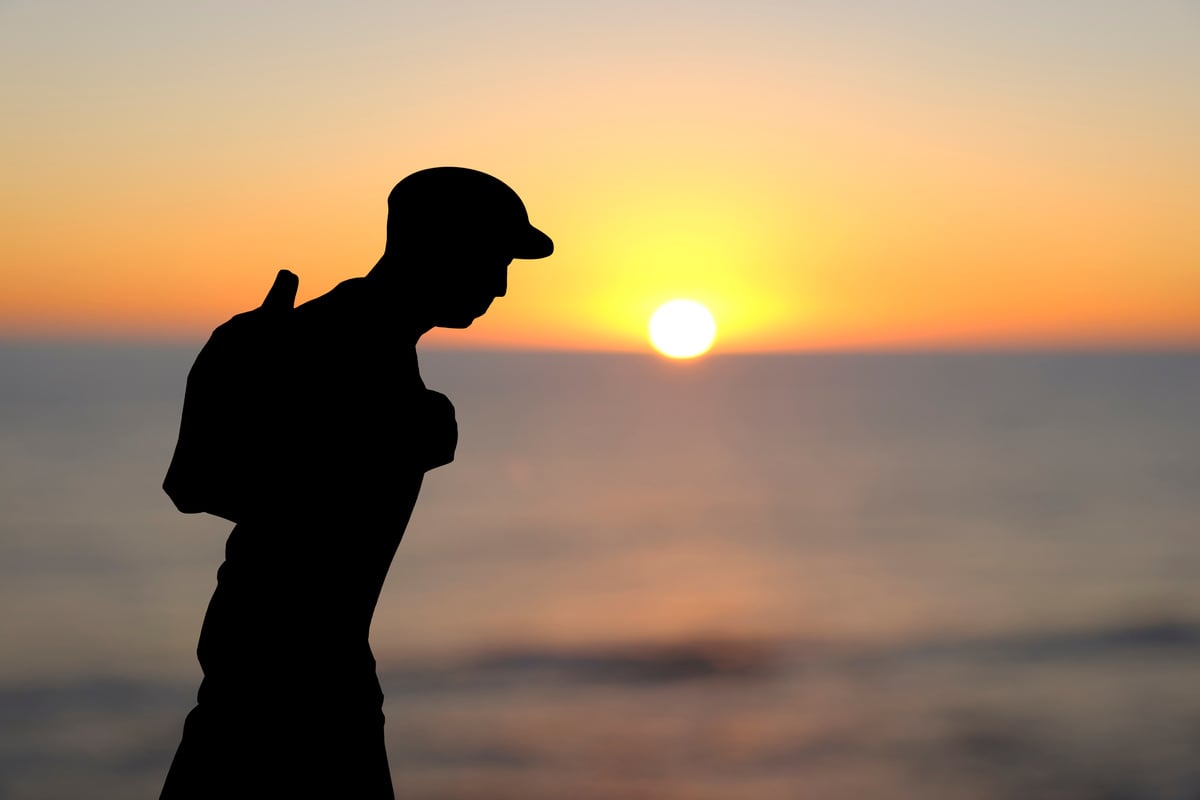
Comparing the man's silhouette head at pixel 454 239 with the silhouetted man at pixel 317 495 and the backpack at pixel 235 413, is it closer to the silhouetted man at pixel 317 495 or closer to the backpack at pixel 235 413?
the silhouetted man at pixel 317 495

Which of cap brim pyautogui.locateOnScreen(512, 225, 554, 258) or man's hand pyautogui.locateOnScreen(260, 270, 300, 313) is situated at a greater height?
cap brim pyautogui.locateOnScreen(512, 225, 554, 258)

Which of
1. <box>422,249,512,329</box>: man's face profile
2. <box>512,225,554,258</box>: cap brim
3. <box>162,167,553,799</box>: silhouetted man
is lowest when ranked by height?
<box>162,167,553,799</box>: silhouetted man

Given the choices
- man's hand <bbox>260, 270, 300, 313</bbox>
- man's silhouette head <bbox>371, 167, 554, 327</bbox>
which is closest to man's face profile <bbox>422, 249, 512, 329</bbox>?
man's silhouette head <bbox>371, 167, 554, 327</bbox>

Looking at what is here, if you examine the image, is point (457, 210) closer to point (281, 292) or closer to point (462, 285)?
point (462, 285)

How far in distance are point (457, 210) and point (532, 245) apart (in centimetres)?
22

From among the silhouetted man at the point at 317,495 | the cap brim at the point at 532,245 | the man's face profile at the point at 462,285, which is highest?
the cap brim at the point at 532,245

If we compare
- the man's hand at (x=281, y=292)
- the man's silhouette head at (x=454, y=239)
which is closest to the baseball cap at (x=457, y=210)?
the man's silhouette head at (x=454, y=239)

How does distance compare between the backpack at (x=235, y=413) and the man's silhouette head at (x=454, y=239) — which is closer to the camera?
the backpack at (x=235, y=413)

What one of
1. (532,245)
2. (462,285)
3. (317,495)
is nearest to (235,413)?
(317,495)

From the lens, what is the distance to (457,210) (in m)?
4.00

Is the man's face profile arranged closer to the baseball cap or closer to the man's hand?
the baseball cap

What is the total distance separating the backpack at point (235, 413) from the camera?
3871 mm

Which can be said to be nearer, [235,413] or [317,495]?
[235,413]

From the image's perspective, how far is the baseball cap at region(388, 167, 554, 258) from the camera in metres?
4.00
